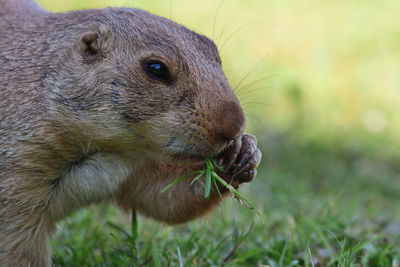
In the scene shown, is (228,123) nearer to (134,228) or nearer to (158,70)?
(158,70)

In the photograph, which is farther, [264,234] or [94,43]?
[264,234]

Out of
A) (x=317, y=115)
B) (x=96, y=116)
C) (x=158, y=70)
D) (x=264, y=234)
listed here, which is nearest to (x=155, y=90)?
(x=158, y=70)

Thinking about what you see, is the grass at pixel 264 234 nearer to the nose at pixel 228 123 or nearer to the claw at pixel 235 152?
the claw at pixel 235 152

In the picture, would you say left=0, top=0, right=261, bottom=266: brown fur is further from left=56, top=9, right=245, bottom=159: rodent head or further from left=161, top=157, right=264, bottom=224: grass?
left=161, top=157, right=264, bottom=224: grass

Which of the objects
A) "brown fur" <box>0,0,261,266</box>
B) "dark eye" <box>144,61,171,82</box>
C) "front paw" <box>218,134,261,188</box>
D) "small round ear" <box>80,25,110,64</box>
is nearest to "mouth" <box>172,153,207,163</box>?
"brown fur" <box>0,0,261,266</box>

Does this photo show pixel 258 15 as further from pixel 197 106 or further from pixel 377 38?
pixel 197 106

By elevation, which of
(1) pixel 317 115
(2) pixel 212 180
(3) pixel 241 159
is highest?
(3) pixel 241 159

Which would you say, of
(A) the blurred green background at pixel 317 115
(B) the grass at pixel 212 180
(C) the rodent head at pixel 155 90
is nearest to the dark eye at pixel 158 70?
(C) the rodent head at pixel 155 90
